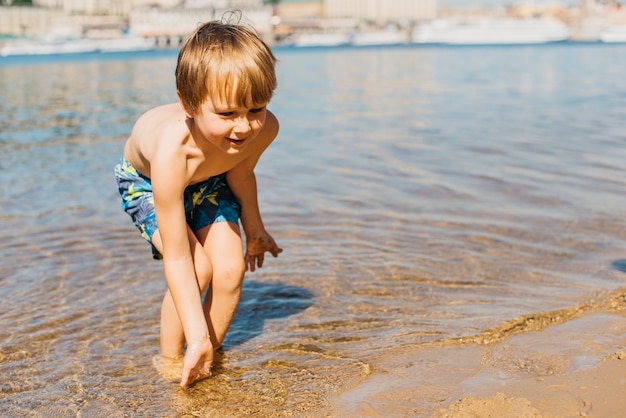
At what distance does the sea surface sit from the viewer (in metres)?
2.56

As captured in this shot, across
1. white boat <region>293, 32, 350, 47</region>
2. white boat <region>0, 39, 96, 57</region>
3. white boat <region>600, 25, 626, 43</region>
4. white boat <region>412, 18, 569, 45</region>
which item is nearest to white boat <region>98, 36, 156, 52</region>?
white boat <region>0, 39, 96, 57</region>

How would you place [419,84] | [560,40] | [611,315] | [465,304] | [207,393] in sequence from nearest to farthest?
1. [207,393]
2. [611,315]
3. [465,304]
4. [419,84]
5. [560,40]

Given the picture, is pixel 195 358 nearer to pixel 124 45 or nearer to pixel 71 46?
pixel 71 46

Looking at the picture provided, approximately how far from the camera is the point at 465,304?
10.5ft

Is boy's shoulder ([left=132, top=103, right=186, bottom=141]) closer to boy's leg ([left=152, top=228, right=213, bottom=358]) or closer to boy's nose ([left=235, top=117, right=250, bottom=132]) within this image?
boy's nose ([left=235, top=117, right=250, bottom=132])

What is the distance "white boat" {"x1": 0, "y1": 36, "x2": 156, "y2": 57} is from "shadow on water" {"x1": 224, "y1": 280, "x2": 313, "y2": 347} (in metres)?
68.2

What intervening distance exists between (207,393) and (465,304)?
1.29 meters

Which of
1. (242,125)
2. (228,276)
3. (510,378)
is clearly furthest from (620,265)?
(242,125)

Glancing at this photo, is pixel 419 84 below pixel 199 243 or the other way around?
below

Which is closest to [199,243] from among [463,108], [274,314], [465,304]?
[274,314]

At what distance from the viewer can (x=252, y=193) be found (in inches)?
110

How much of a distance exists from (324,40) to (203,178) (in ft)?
292

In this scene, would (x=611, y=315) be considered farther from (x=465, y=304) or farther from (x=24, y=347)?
(x=24, y=347)

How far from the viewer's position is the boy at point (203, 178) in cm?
211
